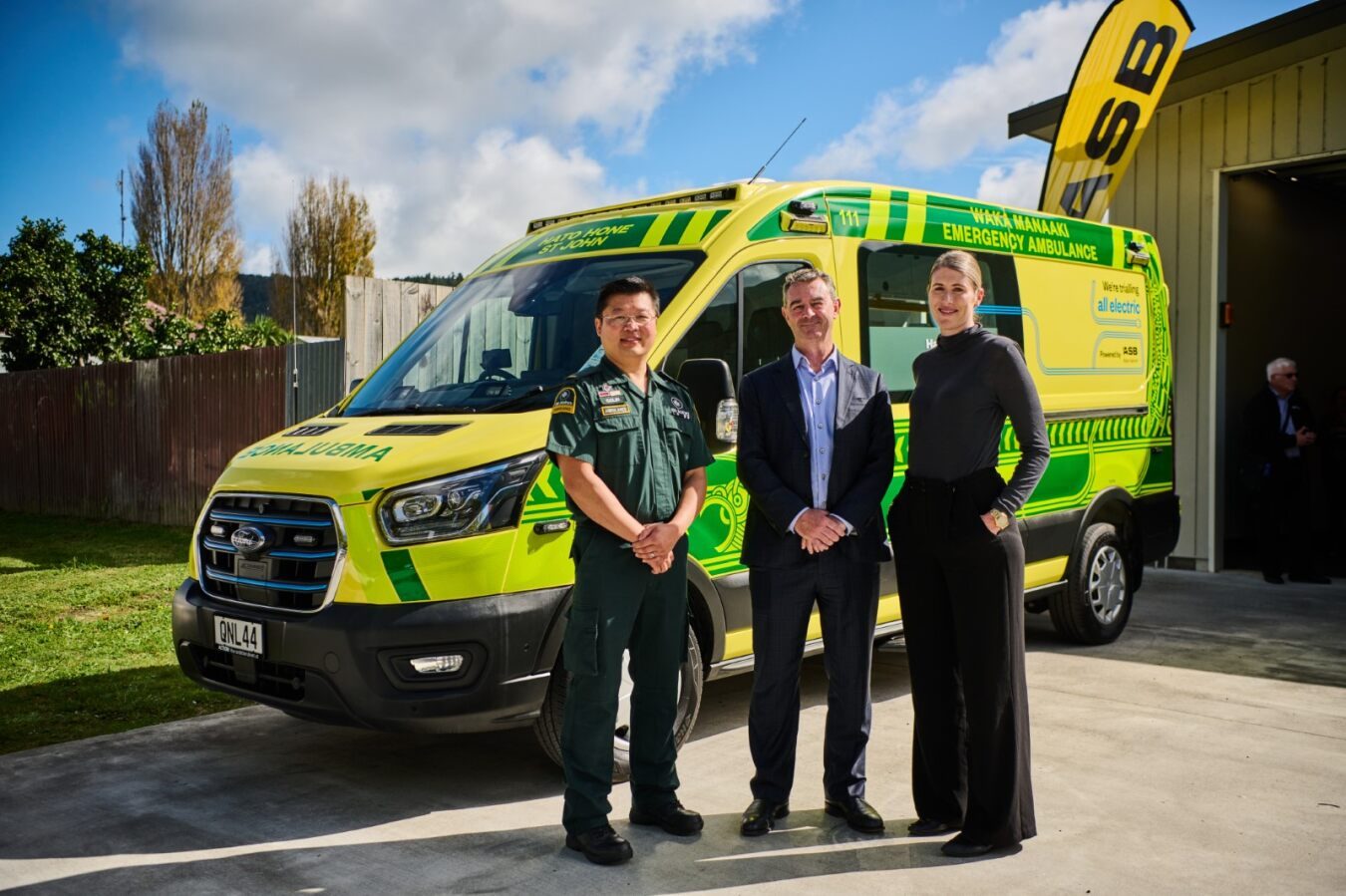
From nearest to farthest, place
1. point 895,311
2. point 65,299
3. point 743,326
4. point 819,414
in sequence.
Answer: point 819,414
point 743,326
point 895,311
point 65,299

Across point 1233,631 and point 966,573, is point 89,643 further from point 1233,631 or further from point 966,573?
point 1233,631

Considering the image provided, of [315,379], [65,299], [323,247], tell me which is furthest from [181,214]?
[315,379]

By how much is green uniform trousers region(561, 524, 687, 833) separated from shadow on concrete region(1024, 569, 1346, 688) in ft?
13.2

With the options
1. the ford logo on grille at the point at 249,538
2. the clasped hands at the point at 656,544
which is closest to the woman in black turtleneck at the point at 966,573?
the clasped hands at the point at 656,544

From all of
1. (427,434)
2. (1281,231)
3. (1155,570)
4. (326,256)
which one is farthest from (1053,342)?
(326,256)

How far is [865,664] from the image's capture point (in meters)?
4.25

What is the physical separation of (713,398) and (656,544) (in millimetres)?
794

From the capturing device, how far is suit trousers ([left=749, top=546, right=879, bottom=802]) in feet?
13.8

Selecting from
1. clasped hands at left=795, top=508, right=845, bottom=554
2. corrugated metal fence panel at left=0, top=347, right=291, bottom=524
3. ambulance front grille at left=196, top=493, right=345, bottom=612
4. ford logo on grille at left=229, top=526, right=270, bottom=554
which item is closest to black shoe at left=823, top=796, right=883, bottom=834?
clasped hands at left=795, top=508, right=845, bottom=554

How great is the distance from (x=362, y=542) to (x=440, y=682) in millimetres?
575

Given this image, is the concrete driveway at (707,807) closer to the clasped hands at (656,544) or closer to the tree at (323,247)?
the clasped hands at (656,544)

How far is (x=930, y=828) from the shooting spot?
416 cm

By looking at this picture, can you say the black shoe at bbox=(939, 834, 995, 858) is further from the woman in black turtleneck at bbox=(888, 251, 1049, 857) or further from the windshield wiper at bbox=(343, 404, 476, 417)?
the windshield wiper at bbox=(343, 404, 476, 417)

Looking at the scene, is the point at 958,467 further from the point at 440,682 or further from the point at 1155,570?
the point at 1155,570
